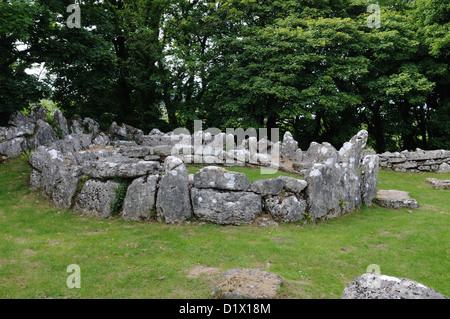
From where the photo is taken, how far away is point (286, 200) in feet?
29.6

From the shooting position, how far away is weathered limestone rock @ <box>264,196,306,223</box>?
8938mm

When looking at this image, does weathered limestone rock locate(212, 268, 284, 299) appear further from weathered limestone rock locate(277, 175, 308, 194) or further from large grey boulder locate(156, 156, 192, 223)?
weathered limestone rock locate(277, 175, 308, 194)

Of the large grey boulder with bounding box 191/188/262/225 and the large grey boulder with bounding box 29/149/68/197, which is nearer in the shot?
the large grey boulder with bounding box 191/188/262/225

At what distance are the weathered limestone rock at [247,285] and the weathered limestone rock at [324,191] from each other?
4286 mm

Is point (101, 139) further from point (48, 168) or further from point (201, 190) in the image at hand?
point (201, 190)

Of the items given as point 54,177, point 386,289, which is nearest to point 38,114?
point 54,177

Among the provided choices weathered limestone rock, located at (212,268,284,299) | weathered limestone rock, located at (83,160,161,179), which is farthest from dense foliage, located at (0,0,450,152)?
weathered limestone rock, located at (212,268,284,299)

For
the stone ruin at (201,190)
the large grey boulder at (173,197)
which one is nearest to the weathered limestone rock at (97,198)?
the stone ruin at (201,190)

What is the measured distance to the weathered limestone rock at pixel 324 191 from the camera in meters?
9.17

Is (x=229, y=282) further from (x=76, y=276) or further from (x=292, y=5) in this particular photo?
(x=292, y=5)

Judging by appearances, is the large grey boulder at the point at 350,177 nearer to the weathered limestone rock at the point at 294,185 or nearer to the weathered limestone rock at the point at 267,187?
the weathered limestone rock at the point at 294,185

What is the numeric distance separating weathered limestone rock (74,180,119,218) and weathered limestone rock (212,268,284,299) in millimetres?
5202

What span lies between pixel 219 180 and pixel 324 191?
3.31 m

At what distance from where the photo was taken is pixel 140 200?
29.3 feet
